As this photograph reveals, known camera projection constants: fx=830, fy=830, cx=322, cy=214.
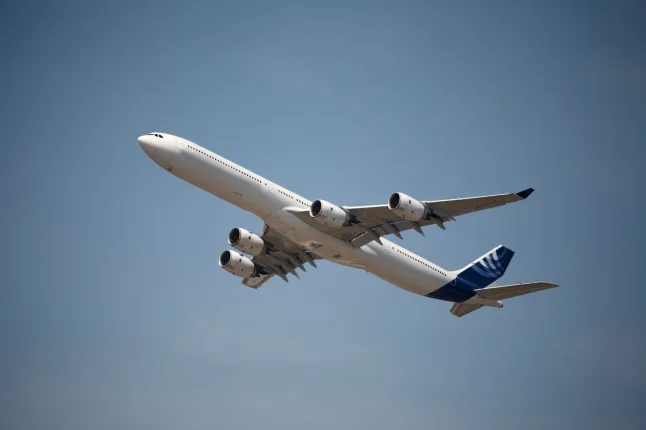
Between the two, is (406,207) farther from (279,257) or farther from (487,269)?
(487,269)

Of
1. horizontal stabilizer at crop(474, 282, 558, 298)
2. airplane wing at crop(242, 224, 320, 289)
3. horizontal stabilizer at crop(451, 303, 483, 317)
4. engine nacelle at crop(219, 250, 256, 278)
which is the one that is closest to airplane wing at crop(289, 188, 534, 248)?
airplane wing at crop(242, 224, 320, 289)

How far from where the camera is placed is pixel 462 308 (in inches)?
2356

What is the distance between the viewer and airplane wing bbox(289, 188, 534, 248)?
156 feet

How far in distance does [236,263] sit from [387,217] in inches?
480

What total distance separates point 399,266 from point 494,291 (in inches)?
303

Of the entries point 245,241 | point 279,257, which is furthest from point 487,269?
point 245,241

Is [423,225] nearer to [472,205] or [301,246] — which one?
[472,205]

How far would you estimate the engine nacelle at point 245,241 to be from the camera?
5397cm

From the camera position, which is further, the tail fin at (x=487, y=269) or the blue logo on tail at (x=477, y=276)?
the tail fin at (x=487, y=269)

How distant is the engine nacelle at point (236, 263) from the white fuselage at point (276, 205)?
6.20 metres

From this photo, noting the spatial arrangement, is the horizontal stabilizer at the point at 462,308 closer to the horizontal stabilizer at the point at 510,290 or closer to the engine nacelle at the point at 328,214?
the horizontal stabilizer at the point at 510,290

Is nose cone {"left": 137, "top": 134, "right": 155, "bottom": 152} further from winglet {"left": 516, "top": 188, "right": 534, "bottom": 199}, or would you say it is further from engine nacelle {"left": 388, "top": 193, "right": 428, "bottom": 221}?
winglet {"left": 516, "top": 188, "right": 534, "bottom": 199}

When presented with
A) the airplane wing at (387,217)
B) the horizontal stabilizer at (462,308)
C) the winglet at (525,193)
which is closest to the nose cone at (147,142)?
the airplane wing at (387,217)

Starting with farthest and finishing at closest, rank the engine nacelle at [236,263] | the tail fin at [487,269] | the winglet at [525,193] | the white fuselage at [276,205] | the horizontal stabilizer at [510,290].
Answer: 1. the tail fin at [487,269]
2. the engine nacelle at [236,263]
3. the horizontal stabilizer at [510,290]
4. the white fuselage at [276,205]
5. the winglet at [525,193]
